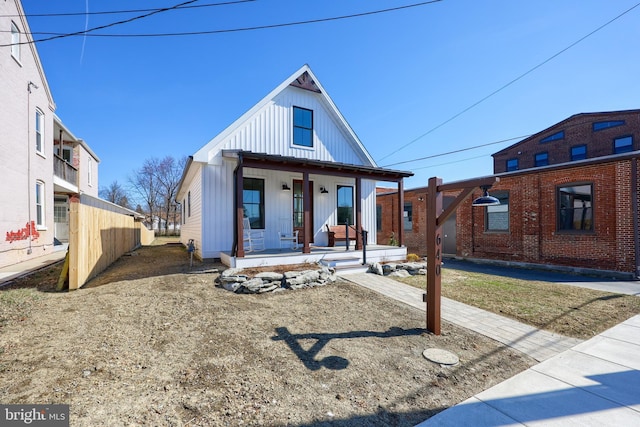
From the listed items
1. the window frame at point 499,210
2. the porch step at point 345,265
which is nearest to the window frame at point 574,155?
the window frame at point 499,210

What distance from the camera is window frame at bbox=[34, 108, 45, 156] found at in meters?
11.7

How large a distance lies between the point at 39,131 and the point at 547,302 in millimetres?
18972

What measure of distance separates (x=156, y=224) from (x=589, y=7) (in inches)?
1951

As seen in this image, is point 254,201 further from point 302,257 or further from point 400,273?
point 400,273

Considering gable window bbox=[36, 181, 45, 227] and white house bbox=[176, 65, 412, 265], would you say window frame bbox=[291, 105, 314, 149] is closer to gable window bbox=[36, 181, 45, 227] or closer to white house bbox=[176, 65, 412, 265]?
white house bbox=[176, 65, 412, 265]

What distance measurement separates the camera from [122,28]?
6.72 meters

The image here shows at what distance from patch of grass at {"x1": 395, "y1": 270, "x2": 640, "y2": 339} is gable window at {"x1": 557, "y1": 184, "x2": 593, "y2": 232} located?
3.87 meters

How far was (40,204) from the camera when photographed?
11.6 meters

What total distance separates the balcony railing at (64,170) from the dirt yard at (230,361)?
37.8ft

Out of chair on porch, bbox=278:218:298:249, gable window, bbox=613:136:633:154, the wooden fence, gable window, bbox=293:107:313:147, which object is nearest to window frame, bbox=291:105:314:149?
gable window, bbox=293:107:313:147

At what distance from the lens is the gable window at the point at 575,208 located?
983 cm

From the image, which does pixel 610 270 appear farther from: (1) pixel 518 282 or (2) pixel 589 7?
(2) pixel 589 7

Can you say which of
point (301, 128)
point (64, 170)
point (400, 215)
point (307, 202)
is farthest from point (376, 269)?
point (64, 170)

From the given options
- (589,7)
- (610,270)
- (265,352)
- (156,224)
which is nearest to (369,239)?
(610,270)
